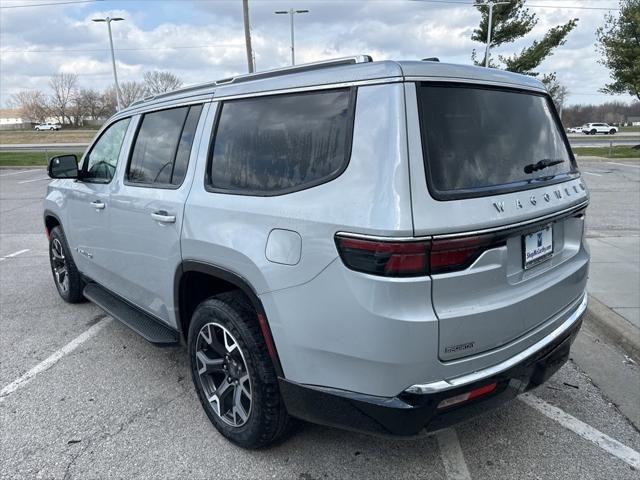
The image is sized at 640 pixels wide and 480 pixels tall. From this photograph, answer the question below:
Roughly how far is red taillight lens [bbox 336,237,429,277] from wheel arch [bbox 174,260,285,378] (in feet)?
2.11

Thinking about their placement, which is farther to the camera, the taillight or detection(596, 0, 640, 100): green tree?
detection(596, 0, 640, 100): green tree

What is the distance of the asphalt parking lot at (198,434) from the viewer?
2576mm

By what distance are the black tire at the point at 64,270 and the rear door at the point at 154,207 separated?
1.26 metres

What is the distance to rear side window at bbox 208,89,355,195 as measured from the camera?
2.13m

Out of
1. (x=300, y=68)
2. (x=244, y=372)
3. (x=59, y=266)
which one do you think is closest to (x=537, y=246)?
(x=300, y=68)

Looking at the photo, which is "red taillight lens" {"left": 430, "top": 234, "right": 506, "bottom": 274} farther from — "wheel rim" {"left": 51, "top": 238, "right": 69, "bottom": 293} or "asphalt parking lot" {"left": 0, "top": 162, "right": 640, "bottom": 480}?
"wheel rim" {"left": 51, "top": 238, "right": 69, "bottom": 293}

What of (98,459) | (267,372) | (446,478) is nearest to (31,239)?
(98,459)

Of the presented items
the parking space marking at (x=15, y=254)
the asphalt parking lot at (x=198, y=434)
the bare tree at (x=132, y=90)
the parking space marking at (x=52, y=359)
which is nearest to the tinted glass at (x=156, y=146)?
the asphalt parking lot at (x=198, y=434)

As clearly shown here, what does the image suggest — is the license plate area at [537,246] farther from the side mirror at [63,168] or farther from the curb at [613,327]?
the side mirror at [63,168]

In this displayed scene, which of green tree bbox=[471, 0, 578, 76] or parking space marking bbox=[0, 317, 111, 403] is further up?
green tree bbox=[471, 0, 578, 76]

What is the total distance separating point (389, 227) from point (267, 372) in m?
1.03

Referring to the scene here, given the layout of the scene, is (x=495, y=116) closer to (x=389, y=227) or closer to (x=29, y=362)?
(x=389, y=227)

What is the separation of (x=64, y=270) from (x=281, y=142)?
3591 millimetres

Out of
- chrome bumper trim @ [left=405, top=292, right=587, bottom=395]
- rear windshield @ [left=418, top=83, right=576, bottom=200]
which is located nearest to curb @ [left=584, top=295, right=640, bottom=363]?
chrome bumper trim @ [left=405, top=292, right=587, bottom=395]
